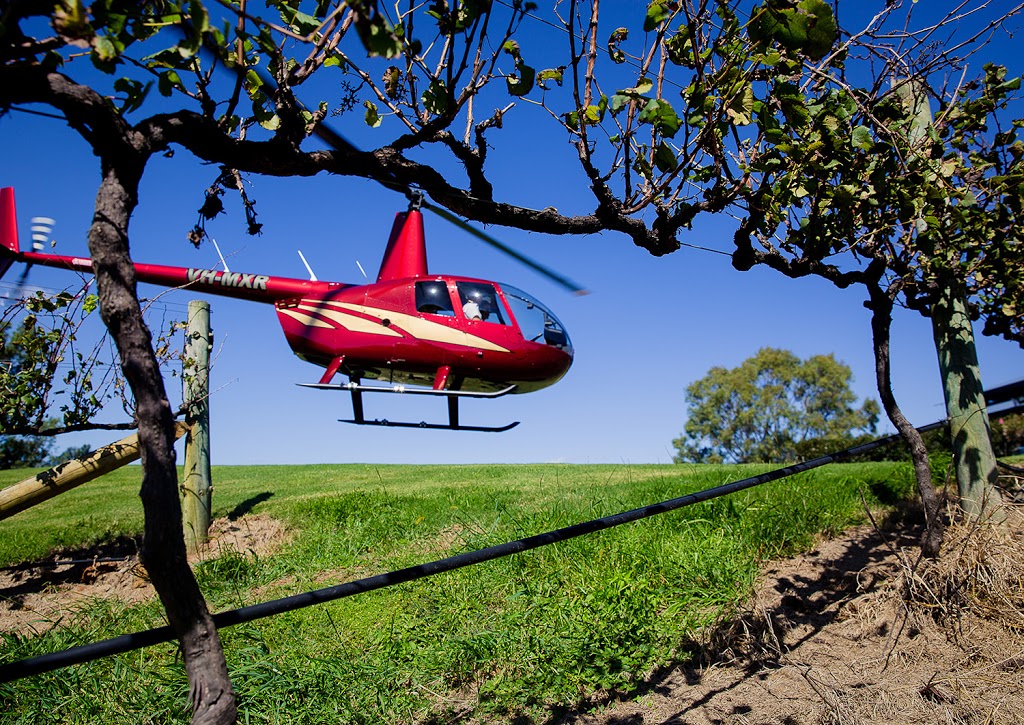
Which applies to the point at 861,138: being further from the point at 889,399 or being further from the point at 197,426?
the point at 197,426

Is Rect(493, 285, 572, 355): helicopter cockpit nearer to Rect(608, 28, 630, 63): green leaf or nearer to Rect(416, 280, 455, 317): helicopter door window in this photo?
Rect(416, 280, 455, 317): helicopter door window

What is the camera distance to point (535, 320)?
7082 millimetres

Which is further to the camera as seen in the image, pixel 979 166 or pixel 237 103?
pixel 979 166

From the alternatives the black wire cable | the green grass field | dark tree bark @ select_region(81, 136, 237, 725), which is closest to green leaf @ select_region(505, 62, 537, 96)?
dark tree bark @ select_region(81, 136, 237, 725)

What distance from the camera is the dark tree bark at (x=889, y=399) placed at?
15.3 feet

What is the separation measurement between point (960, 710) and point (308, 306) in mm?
6057

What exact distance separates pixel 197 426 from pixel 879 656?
22.6ft

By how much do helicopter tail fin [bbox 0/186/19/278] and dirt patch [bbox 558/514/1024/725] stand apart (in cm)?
706

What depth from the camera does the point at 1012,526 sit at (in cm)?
461

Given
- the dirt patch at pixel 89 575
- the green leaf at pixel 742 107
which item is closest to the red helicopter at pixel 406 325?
the dirt patch at pixel 89 575

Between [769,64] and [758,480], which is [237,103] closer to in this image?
[769,64]

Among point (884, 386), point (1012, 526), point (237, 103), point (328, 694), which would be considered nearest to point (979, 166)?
point (884, 386)

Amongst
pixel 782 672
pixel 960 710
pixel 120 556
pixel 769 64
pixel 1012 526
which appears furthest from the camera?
pixel 120 556

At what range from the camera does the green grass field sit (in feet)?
12.0
